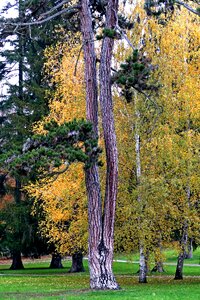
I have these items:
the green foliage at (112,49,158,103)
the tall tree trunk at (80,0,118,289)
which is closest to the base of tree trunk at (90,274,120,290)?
the tall tree trunk at (80,0,118,289)

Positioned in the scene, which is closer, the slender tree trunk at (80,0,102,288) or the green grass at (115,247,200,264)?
the slender tree trunk at (80,0,102,288)

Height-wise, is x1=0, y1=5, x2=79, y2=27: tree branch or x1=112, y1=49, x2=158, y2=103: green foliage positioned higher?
x1=0, y1=5, x2=79, y2=27: tree branch

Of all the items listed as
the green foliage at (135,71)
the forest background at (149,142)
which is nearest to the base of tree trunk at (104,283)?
the forest background at (149,142)

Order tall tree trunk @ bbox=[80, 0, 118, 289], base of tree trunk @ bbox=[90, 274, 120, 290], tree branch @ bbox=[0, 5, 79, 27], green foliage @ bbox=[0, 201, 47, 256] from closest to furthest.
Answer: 1. tree branch @ bbox=[0, 5, 79, 27]
2. base of tree trunk @ bbox=[90, 274, 120, 290]
3. tall tree trunk @ bbox=[80, 0, 118, 289]
4. green foliage @ bbox=[0, 201, 47, 256]

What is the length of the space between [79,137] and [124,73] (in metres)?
2.02

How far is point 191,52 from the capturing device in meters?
19.0

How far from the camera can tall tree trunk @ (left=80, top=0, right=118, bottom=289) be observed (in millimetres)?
15406

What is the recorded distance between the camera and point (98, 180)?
15.8 meters

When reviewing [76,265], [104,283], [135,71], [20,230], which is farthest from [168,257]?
[135,71]

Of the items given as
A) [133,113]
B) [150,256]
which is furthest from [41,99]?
[150,256]

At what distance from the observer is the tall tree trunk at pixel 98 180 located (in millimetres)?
15406

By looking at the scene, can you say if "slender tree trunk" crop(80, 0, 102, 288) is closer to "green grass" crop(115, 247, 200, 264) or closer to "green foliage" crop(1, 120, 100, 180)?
"green foliage" crop(1, 120, 100, 180)

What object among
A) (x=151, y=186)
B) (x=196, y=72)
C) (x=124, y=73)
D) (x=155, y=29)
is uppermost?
(x=155, y=29)

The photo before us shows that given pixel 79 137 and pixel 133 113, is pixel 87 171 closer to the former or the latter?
pixel 79 137
